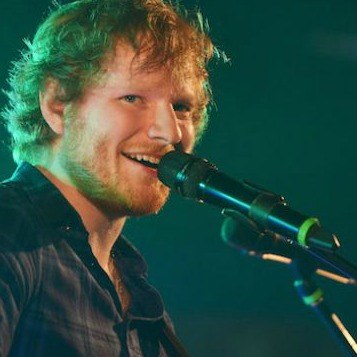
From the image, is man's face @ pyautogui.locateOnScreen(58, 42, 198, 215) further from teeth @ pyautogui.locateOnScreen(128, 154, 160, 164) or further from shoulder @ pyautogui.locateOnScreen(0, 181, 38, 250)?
shoulder @ pyautogui.locateOnScreen(0, 181, 38, 250)

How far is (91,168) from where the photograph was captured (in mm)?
1977

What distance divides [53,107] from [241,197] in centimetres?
92

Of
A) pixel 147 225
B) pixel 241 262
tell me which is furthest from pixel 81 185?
pixel 241 262

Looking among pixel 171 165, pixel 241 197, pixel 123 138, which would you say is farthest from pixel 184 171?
pixel 123 138

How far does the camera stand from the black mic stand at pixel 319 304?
1765mm

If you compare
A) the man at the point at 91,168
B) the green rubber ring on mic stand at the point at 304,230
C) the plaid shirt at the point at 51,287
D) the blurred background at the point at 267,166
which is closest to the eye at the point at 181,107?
the man at the point at 91,168

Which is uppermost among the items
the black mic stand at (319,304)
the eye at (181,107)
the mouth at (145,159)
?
the eye at (181,107)

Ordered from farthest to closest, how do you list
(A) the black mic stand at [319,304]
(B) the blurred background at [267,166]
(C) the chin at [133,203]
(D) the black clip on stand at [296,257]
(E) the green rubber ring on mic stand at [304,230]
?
(B) the blurred background at [267,166]
(C) the chin at [133,203]
(D) the black clip on stand at [296,257]
(A) the black mic stand at [319,304]
(E) the green rubber ring on mic stand at [304,230]

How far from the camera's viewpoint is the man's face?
6.43 ft

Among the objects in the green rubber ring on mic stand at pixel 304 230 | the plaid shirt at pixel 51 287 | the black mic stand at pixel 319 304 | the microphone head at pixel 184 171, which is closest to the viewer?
the green rubber ring on mic stand at pixel 304 230

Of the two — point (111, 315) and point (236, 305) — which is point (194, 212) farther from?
point (111, 315)

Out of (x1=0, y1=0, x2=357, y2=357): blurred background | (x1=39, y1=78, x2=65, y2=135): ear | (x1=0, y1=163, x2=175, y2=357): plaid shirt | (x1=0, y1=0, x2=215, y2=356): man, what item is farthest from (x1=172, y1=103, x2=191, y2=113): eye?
(x1=0, y1=0, x2=357, y2=357): blurred background

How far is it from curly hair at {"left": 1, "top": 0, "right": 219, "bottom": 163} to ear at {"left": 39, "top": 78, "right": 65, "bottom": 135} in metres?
0.02

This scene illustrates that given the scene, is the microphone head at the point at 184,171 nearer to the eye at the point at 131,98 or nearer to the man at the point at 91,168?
the man at the point at 91,168
